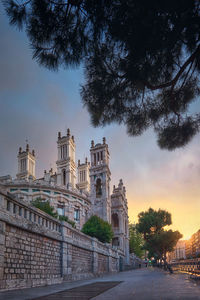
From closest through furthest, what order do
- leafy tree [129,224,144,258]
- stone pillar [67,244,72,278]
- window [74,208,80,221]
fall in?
stone pillar [67,244,72,278], window [74,208,80,221], leafy tree [129,224,144,258]

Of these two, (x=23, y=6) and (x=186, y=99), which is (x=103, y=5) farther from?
(x=186, y=99)

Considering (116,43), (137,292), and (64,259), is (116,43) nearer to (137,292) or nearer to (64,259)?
(137,292)

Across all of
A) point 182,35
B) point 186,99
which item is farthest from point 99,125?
point 182,35

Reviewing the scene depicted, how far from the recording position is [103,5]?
555 centimetres

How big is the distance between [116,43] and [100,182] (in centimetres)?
4349

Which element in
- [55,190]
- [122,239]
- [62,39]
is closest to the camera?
[62,39]

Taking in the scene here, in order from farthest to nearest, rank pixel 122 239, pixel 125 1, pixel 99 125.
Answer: pixel 122 239 < pixel 99 125 < pixel 125 1

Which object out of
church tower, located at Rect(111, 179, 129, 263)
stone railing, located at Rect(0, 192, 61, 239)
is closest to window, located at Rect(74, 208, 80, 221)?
church tower, located at Rect(111, 179, 129, 263)

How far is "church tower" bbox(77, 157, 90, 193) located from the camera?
6228cm

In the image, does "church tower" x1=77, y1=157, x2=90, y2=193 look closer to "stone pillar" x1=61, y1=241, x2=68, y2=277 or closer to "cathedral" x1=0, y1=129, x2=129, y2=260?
"cathedral" x1=0, y1=129, x2=129, y2=260

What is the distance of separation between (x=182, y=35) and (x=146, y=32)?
855 mm

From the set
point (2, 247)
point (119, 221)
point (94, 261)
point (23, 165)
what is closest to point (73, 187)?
point (119, 221)

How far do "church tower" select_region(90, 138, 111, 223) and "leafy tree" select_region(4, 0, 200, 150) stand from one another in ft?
128

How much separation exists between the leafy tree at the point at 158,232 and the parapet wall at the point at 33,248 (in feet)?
104
